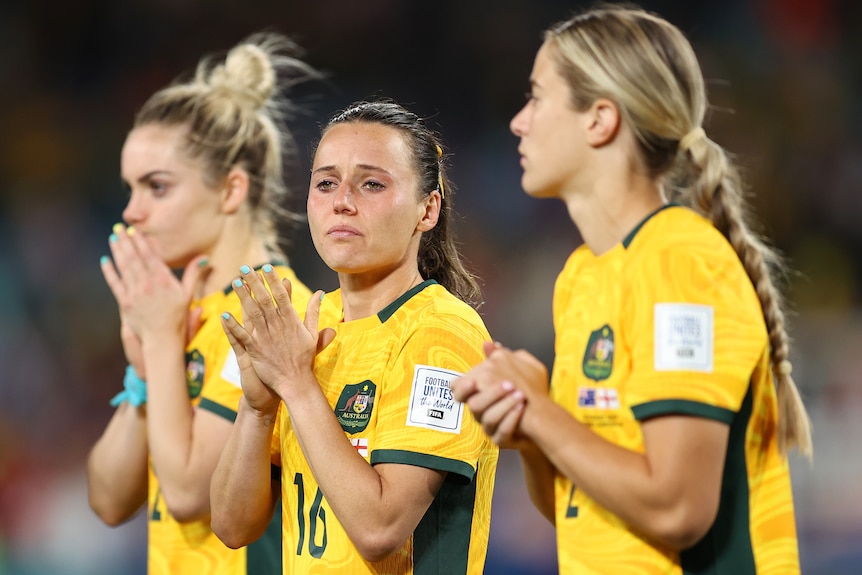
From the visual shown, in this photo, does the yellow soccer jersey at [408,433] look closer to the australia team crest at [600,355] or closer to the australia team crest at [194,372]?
the australia team crest at [600,355]

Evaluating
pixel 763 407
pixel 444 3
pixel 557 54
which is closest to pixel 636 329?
pixel 763 407

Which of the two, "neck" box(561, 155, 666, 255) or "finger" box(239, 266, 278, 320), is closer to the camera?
"neck" box(561, 155, 666, 255)

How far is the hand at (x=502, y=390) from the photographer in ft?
5.71

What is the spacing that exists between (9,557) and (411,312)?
167 inches

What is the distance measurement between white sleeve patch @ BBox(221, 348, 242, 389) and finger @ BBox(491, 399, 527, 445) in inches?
50.7

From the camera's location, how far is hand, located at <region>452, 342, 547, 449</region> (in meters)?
1.74

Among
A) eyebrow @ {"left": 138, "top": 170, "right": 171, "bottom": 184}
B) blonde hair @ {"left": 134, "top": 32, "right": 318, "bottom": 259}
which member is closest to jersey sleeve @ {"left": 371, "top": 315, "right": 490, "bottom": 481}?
blonde hair @ {"left": 134, "top": 32, "right": 318, "bottom": 259}

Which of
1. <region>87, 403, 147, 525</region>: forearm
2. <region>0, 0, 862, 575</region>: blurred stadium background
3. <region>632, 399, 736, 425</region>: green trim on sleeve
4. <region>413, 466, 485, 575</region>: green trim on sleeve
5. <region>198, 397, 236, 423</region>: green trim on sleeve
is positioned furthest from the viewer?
<region>0, 0, 862, 575</region>: blurred stadium background

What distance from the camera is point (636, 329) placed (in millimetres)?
1792

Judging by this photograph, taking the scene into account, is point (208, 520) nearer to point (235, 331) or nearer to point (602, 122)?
point (235, 331)

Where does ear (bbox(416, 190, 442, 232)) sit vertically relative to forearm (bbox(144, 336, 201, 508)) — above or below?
above

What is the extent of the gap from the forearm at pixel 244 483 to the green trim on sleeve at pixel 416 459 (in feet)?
0.89

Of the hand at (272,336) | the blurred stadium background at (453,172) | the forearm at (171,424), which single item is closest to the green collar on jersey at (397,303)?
the hand at (272,336)

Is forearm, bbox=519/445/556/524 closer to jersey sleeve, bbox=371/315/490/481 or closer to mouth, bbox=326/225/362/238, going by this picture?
jersey sleeve, bbox=371/315/490/481
